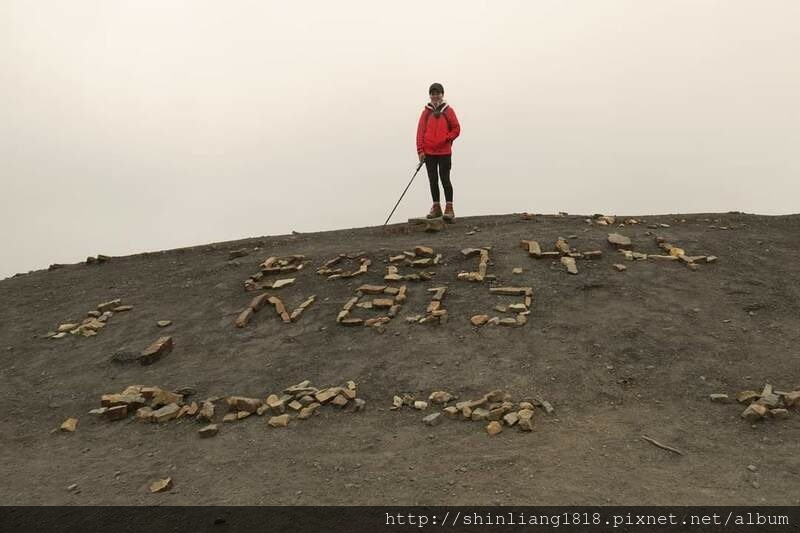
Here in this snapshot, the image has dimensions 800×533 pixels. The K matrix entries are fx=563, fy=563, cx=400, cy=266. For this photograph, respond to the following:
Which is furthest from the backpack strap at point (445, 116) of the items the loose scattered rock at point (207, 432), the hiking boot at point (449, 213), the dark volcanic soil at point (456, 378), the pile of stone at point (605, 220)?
the loose scattered rock at point (207, 432)

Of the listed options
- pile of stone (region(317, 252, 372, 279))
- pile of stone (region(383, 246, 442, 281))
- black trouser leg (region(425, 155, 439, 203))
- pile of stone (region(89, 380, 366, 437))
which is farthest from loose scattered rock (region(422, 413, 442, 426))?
black trouser leg (region(425, 155, 439, 203))

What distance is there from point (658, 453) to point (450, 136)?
779 cm

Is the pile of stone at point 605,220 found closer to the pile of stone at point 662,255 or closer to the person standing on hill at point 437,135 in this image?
the pile of stone at point 662,255

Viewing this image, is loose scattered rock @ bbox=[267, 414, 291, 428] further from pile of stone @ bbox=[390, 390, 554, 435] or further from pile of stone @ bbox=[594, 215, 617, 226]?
pile of stone @ bbox=[594, 215, 617, 226]

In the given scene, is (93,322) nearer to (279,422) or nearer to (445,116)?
(279,422)

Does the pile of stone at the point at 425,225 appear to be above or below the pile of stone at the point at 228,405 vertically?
above

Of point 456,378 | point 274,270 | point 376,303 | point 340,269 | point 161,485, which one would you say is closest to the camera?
point 161,485

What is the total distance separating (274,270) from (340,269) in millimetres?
1256

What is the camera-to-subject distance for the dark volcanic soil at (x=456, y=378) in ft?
13.9

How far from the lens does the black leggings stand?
37.0 ft

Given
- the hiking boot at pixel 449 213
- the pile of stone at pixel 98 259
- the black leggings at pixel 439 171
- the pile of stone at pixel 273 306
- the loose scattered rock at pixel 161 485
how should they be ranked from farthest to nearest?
the pile of stone at pixel 98 259 < the hiking boot at pixel 449 213 < the black leggings at pixel 439 171 < the pile of stone at pixel 273 306 < the loose scattered rock at pixel 161 485

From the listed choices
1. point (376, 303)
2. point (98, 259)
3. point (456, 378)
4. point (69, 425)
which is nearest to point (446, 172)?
point (376, 303)

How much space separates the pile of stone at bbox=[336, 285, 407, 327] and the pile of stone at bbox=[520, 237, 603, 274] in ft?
7.34

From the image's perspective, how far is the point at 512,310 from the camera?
7.33 meters
